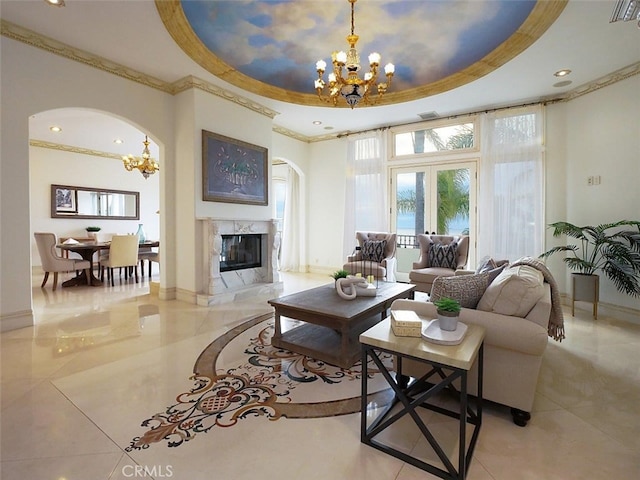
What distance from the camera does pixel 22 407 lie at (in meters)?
1.97

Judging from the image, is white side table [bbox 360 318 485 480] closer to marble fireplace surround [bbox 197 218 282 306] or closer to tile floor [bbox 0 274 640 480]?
tile floor [bbox 0 274 640 480]

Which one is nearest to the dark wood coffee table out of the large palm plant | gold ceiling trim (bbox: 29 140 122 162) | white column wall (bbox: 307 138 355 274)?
the large palm plant

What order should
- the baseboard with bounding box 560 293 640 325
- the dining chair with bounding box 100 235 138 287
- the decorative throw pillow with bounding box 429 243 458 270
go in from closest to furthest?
1. the baseboard with bounding box 560 293 640 325
2. the decorative throw pillow with bounding box 429 243 458 270
3. the dining chair with bounding box 100 235 138 287

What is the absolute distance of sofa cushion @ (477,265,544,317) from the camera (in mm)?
1818

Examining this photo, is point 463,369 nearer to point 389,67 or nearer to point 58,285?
point 389,67

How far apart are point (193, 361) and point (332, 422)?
4.52 ft

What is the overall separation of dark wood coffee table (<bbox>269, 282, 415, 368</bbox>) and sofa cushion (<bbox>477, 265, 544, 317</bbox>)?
100 cm

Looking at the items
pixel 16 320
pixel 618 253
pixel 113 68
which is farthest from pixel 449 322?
pixel 113 68

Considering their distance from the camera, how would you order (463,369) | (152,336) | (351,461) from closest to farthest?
(463,369), (351,461), (152,336)

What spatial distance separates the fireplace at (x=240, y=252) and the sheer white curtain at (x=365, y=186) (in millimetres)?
2115

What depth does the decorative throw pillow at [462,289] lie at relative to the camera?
2.03 m

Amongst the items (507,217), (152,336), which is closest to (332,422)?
(152,336)

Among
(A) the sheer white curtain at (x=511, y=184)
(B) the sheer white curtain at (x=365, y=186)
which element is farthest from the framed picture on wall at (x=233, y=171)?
(A) the sheer white curtain at (x=511, y=184)

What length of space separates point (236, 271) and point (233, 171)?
1.59 m
